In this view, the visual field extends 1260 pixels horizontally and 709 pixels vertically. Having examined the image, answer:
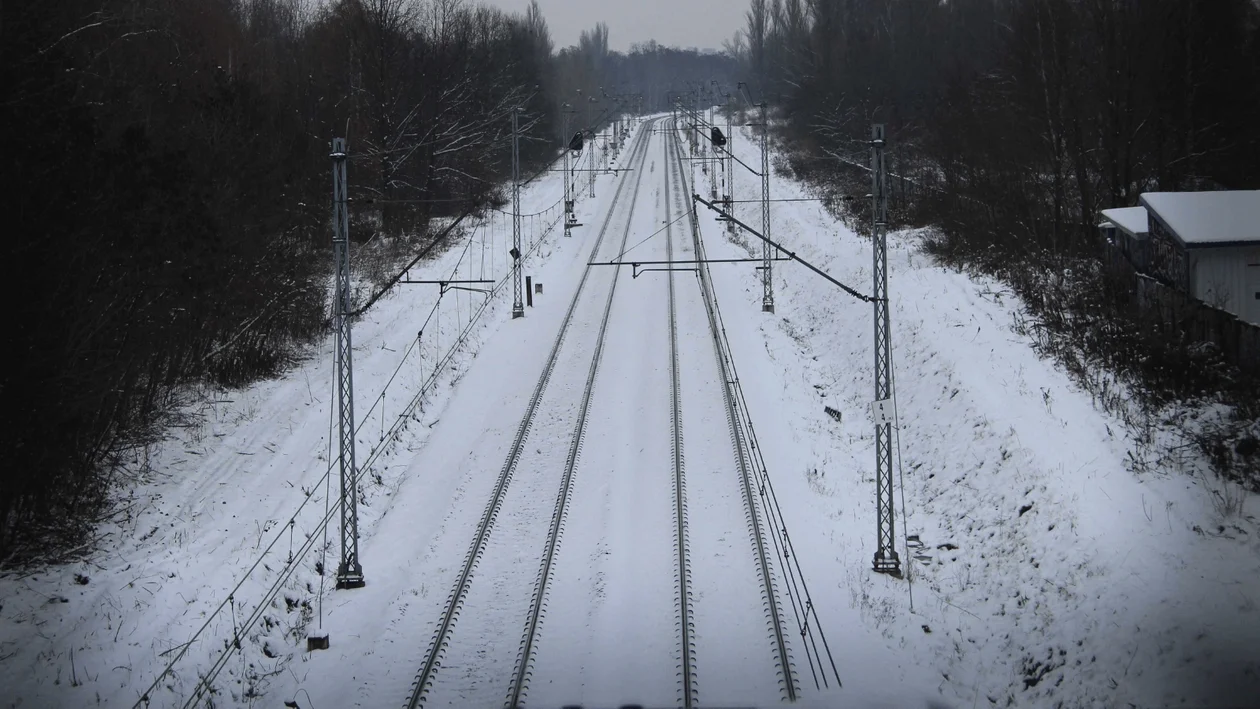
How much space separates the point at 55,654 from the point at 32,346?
348 cm

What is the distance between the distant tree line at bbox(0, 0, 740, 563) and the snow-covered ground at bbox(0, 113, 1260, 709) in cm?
104

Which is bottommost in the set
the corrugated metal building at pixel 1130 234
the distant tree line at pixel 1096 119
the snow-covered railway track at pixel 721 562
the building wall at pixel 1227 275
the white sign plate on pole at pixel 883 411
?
the snow-covered railway track at pixel 721 562

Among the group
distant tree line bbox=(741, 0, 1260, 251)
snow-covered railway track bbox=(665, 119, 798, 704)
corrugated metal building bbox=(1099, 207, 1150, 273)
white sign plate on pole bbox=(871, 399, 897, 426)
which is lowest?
snow-covered railway track bbox=(665, 119, 798, 704)

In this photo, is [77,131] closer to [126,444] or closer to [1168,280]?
[126,444]

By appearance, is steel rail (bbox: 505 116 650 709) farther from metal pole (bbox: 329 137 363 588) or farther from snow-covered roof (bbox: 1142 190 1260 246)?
snow-covered roof (bbox: 1142 190 1260 246)

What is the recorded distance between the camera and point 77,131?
12500 mm

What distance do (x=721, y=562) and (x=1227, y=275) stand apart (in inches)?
439

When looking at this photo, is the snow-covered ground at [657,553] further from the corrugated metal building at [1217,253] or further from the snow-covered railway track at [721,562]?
the corrugated metal building at [1217,253]

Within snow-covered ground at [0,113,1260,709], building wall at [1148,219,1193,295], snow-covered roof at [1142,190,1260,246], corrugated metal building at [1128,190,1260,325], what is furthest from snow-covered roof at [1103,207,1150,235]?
snow-covered ground at [0,113,1260,709]

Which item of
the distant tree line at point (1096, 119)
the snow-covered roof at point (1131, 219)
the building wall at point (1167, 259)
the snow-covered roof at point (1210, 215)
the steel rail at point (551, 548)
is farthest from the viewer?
the distant tree line at point (1096, 119)

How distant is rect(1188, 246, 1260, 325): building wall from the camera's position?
1739 cm

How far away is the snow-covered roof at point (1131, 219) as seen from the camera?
65.4ft

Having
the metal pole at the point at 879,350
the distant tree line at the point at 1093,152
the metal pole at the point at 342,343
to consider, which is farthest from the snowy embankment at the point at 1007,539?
the metal pole at the point at 342,343

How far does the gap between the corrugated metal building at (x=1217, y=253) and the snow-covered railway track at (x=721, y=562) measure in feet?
28.2
